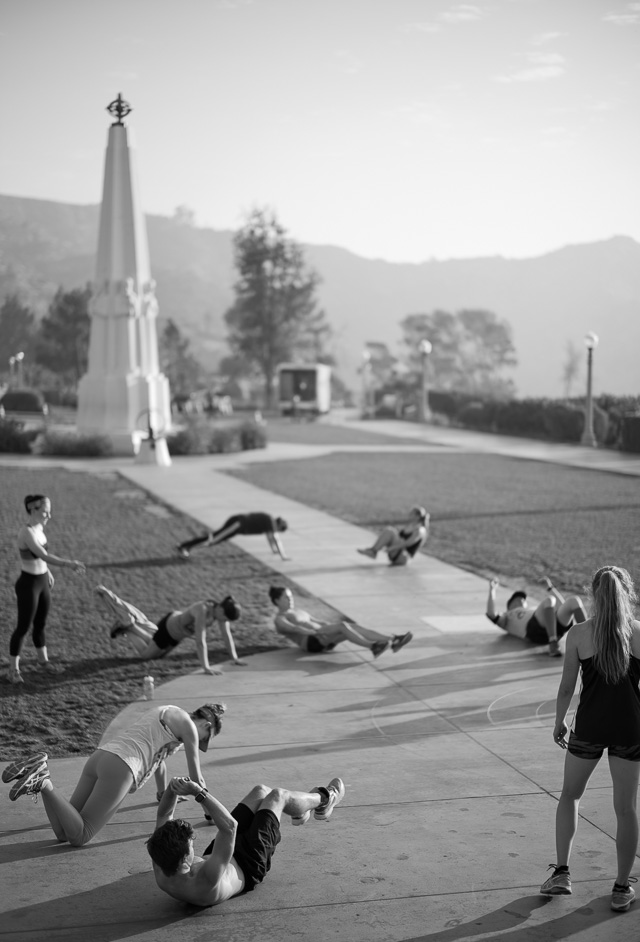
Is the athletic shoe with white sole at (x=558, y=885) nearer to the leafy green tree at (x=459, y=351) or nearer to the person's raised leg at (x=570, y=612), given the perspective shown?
the person's raised leg at (x=570, y=612)

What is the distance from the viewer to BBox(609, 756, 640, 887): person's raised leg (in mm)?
4953

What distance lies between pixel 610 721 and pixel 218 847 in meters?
1.93

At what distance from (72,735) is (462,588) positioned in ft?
20.6

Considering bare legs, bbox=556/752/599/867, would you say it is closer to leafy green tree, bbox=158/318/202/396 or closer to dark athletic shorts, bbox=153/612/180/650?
dark athletic shorts, bbox=153/612/180/650

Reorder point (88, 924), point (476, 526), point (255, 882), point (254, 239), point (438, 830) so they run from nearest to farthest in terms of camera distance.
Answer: point (88, 924) → point (255, 882) → point (438, 830) → point (476, 526) → point (254, 239)

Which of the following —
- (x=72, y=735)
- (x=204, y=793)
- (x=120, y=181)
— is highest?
(x=120, y=181)

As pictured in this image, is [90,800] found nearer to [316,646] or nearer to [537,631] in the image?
[316,646]

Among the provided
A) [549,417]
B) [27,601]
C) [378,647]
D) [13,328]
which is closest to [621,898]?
[378,647]

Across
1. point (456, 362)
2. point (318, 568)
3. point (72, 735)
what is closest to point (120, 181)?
point (318, 568)

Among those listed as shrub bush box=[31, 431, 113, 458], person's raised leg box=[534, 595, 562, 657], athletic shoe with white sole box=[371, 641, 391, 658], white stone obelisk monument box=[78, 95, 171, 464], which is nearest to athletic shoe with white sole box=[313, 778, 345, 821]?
athletic shoe with white sole box=[371, 641, 391, 658]

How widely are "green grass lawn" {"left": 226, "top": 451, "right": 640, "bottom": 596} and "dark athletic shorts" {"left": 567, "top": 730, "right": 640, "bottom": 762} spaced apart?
294 inches

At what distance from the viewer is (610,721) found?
497 cm

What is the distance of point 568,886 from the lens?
5.03 meters

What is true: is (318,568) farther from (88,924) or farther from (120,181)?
(120,181)
